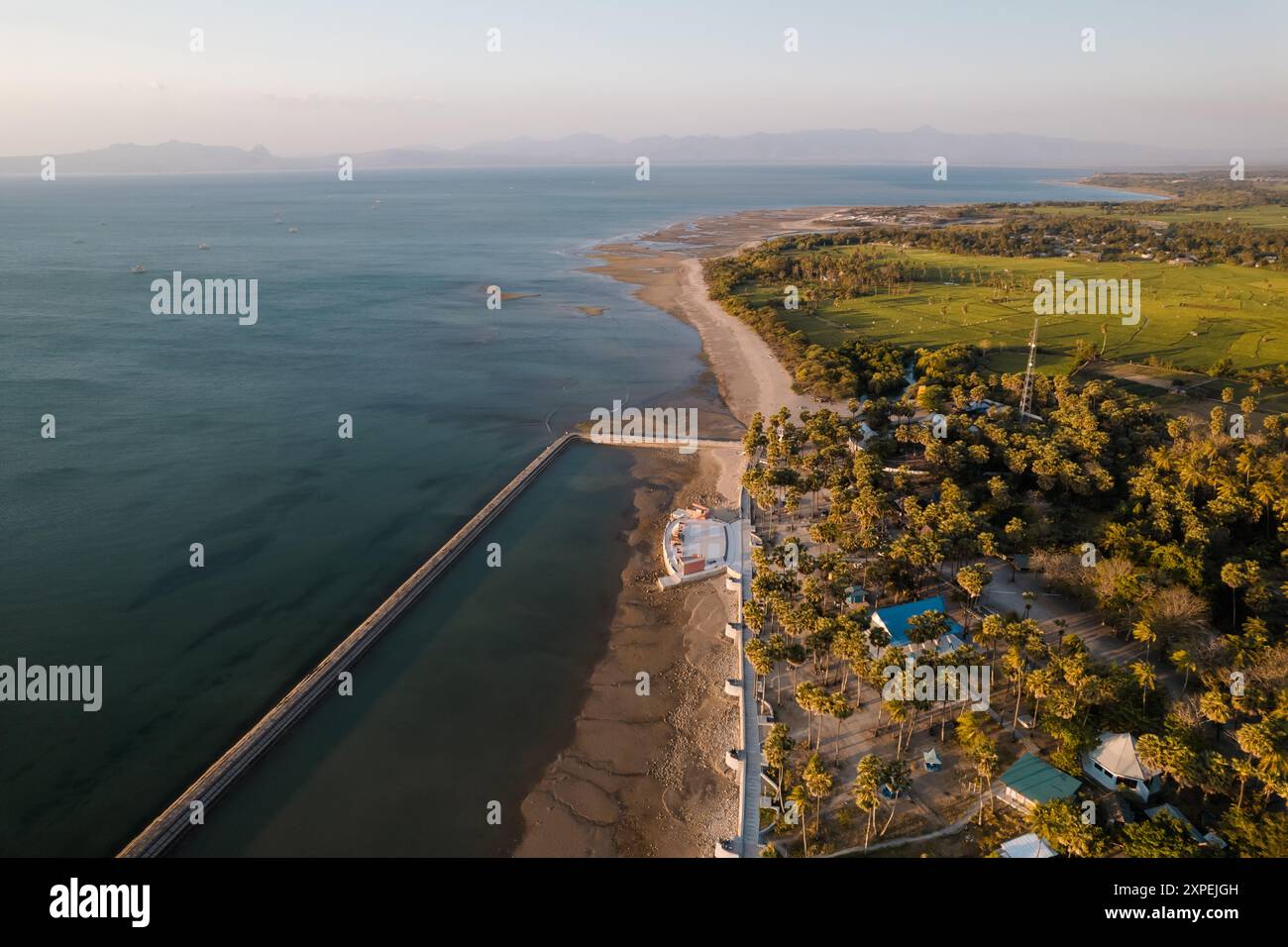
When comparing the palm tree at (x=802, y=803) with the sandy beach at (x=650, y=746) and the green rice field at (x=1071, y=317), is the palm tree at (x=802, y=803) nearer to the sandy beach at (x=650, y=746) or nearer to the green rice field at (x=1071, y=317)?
the sandy beach at (x=650, y=746)

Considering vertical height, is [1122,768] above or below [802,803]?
above

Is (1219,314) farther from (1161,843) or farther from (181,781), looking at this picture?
(181,781)

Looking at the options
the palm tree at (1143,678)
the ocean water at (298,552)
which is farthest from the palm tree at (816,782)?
the palm tree at (1143,678)

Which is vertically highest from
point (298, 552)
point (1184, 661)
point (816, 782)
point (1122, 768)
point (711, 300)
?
point (711, 300)

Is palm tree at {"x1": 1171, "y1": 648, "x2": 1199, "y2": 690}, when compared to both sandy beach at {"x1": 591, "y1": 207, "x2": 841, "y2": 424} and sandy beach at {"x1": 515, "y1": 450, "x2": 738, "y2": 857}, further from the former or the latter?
sandy beach at {"x1": 591, "y1": 207, "x2": 841, "y2": 424}

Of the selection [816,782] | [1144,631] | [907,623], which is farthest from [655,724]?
[1144,631]

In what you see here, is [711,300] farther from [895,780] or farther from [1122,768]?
[895,780]
